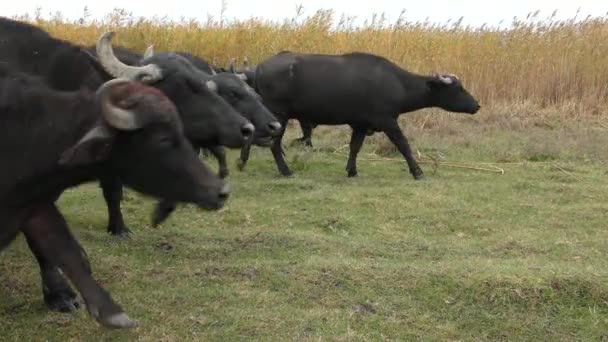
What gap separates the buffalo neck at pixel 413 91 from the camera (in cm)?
945

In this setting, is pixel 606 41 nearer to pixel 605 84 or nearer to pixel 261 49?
pixel 605 84

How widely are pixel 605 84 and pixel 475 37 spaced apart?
247 centimetres

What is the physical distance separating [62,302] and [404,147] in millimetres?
5209

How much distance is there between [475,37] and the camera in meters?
14.6

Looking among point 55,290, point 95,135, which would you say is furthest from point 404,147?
point 95,135

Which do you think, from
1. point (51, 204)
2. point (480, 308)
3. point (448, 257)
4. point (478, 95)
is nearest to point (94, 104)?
point (51, 204)

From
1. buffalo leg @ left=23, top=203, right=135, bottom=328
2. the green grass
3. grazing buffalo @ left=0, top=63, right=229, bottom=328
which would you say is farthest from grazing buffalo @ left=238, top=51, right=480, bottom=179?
buffalo leg @ left=23, top=203, right=135, bottom=328

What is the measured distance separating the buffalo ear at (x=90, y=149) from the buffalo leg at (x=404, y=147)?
5.48 meters

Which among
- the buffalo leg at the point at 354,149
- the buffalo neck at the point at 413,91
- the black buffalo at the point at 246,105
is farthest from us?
the buffalo neck at the point at 413,91

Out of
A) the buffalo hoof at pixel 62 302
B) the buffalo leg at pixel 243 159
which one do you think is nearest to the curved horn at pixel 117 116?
the buffalo hoof at pixel 62 302

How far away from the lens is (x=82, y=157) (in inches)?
138

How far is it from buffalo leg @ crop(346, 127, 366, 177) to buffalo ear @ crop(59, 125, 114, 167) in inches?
216

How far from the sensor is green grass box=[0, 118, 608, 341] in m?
4.25

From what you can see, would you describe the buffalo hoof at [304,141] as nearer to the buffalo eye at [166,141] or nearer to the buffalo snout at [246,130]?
the buffalo snout at [246,130]
